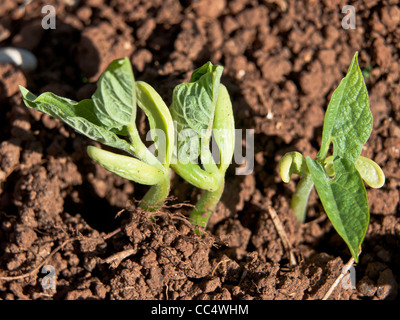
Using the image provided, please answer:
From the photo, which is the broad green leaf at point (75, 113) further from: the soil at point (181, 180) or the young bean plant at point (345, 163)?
the young bean plant at point (345, 163)

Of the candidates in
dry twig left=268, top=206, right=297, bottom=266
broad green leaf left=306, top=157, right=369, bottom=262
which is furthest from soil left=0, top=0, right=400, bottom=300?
broad green leaf left=306, top=157, right=369, bottom=262

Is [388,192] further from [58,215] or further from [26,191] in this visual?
[26,191]

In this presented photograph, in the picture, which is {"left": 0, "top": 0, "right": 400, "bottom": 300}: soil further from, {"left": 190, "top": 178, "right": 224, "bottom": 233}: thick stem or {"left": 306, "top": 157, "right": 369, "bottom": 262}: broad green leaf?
{"left": 306, "top": 157, "right": 369, "bottom": 262}: broad green leaf

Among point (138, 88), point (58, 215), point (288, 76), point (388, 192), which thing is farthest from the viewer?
point (288, 76)

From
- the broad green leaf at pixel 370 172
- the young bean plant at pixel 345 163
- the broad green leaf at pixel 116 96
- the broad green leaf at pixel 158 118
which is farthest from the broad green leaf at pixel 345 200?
the broad green leaf at pixel 116 96

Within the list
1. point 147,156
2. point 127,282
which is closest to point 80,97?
point 147,156
